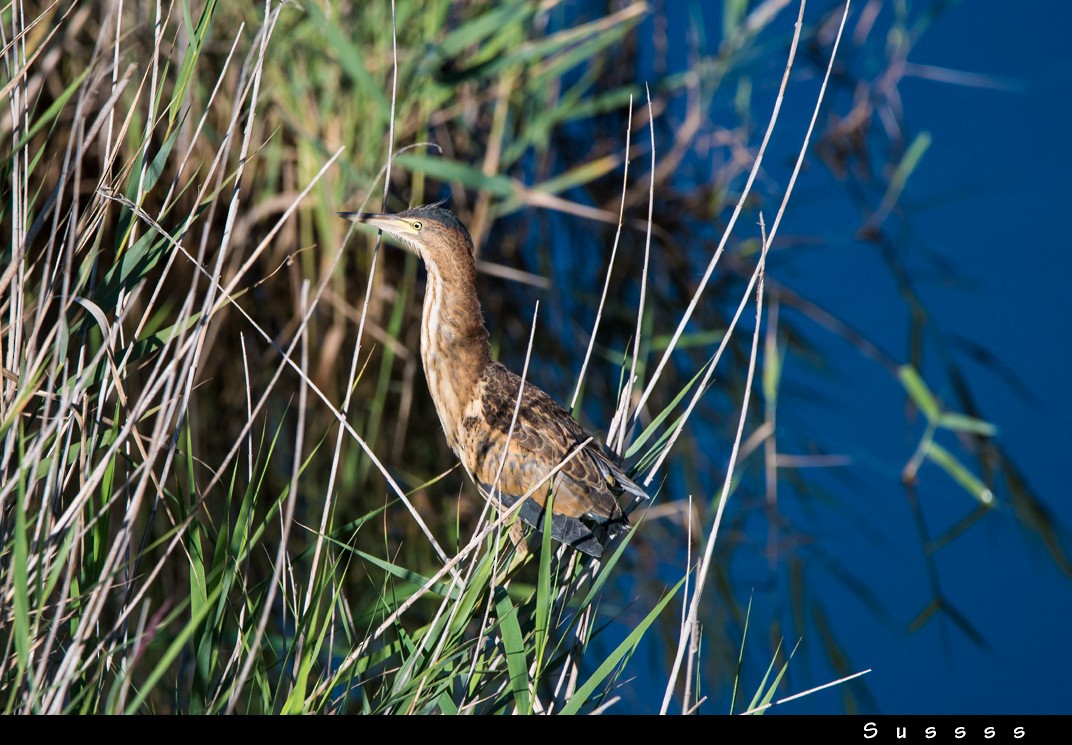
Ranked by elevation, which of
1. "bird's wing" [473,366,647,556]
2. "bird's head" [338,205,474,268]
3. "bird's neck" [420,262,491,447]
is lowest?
"bird's wing" [473,366,647,556]

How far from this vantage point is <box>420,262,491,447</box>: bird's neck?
6.95ft

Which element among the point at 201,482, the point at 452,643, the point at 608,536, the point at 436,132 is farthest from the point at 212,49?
the point at 452,643

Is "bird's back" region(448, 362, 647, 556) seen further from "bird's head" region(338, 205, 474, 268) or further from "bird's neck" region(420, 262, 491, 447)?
"bird's head" region(338, 205, 474, 268)

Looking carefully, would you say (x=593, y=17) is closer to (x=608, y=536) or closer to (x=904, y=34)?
(x=904, y=34)

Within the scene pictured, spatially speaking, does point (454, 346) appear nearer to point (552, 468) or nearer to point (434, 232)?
point (434, 232)

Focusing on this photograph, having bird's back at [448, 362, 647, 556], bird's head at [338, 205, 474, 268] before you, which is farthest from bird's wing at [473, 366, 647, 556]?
bird's head at [338, 205, 474, 268]

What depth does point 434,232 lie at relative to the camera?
6.88 feet

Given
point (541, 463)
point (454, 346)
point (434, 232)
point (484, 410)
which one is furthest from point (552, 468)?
point (434, 232)

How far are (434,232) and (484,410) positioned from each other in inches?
13.9

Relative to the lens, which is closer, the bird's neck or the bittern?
the bittern

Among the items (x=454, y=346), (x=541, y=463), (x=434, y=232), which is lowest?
(x=541, y=463)

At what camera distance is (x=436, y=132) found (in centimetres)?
308

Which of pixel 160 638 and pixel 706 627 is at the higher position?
pixel 160 638
